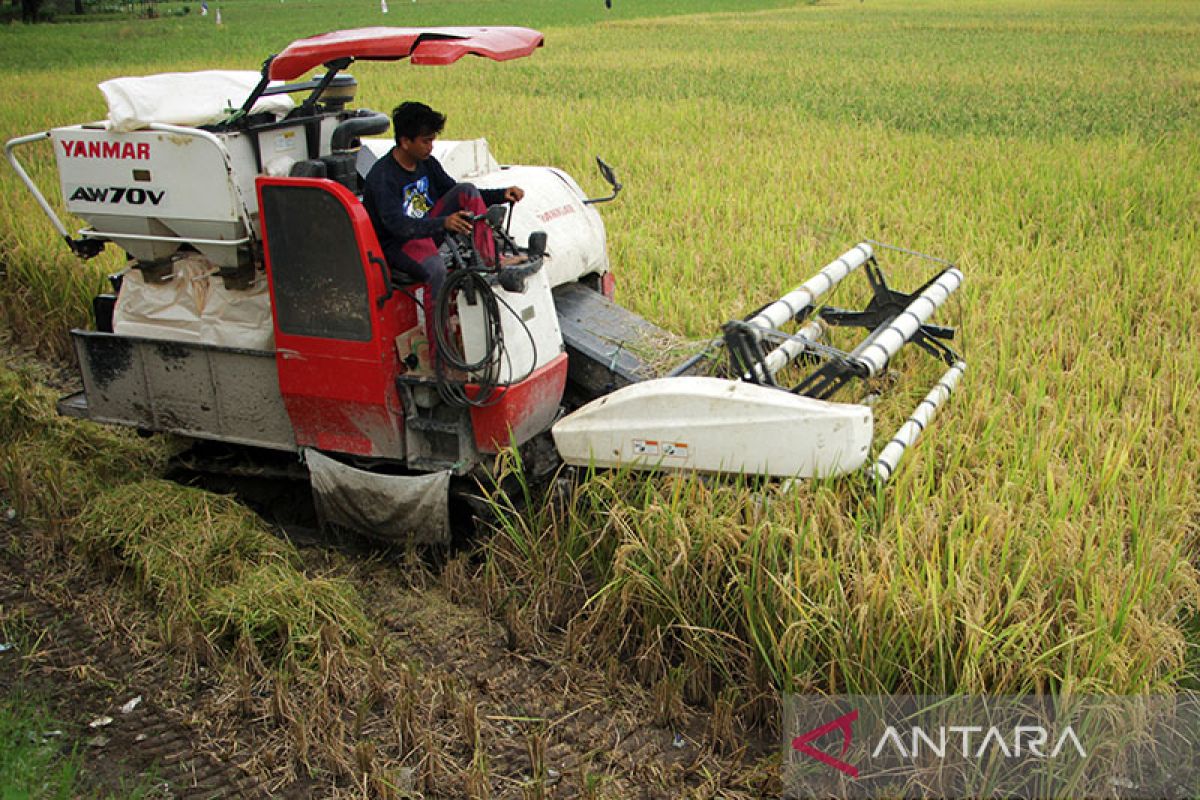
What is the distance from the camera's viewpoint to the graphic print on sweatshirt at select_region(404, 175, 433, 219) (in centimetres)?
431

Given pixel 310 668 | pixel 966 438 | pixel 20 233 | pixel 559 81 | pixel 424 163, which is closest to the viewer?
pixel 310 668

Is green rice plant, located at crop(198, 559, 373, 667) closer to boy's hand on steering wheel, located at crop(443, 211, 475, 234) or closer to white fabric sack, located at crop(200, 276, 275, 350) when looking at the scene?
white fabric sack, located at crop(200, 276, 275, 350)

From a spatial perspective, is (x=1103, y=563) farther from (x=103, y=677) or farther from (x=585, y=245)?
(x=103, y=677)

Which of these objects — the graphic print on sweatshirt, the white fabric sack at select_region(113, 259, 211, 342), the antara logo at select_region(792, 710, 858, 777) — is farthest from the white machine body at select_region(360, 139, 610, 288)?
the antara logo at select_region(792, 710, 858, 777)

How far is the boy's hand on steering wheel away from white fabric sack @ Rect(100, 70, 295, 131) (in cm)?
126

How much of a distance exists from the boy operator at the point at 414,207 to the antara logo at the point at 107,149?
984 mm

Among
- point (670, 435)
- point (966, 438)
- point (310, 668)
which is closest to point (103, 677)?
point (310, 668)

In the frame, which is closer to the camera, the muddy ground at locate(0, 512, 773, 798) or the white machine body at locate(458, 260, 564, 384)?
the muddy ground at locate(0, 512, 773, 798)

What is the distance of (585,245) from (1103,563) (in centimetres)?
272

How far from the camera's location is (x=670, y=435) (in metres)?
3.71

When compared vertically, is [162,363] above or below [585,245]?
below

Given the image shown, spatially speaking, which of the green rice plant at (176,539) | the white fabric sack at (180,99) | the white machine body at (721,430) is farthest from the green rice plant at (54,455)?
the white machine body at (721,430)

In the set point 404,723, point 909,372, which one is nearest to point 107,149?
point 404,723

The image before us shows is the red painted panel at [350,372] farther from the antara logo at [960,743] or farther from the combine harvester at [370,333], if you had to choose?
the antara logo at [960,743]
